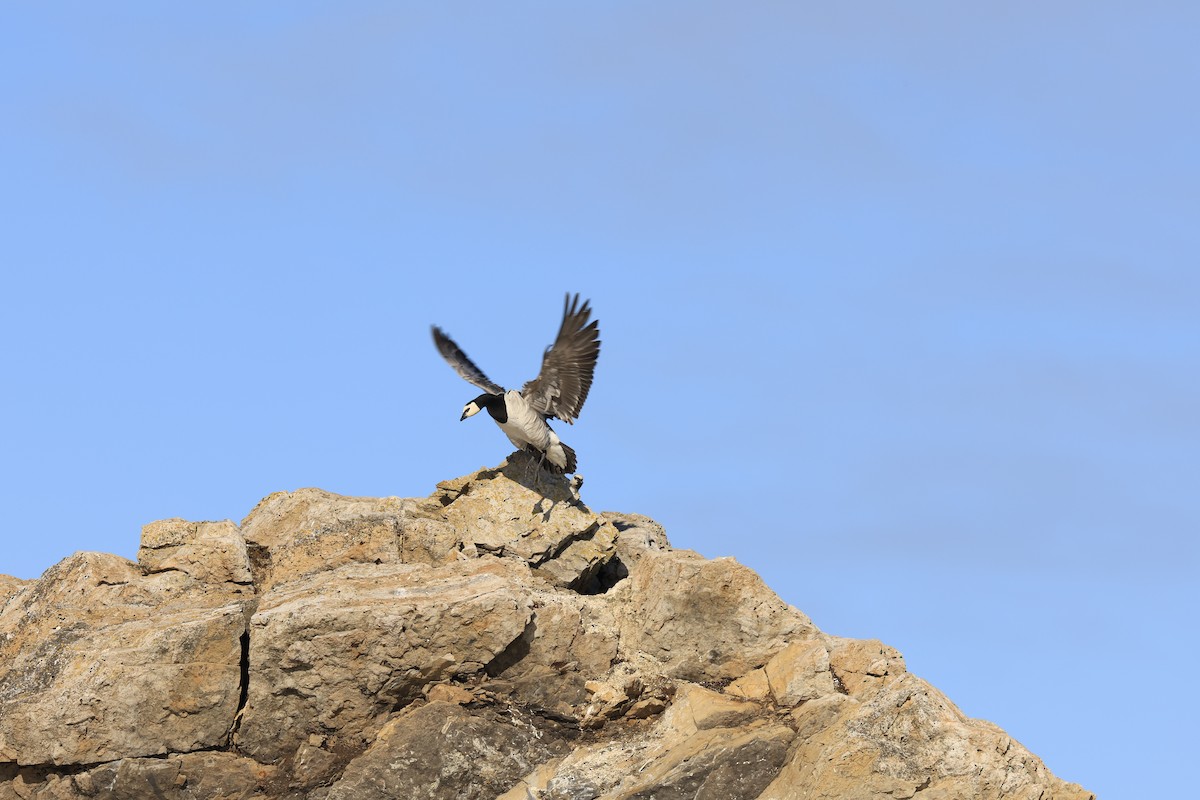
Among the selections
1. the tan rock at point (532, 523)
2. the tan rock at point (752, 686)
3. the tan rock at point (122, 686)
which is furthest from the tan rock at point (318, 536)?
the tan rock at point (752, 686)

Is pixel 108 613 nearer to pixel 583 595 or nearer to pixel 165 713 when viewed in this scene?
pixel 165 713

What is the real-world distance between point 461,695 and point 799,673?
4.27 m

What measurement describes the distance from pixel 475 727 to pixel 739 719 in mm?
3233

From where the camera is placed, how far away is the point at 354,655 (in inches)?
734

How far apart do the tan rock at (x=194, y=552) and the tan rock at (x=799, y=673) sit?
738 centimetres

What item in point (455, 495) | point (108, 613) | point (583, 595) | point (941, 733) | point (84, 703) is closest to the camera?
point (941, 733)

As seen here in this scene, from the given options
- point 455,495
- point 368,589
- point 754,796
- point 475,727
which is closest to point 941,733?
point 754,796

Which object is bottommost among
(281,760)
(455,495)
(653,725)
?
(281,760)

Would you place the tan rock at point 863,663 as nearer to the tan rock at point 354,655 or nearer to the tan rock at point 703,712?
the tan rock at point 703,712

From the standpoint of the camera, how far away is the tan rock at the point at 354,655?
18.6 metres

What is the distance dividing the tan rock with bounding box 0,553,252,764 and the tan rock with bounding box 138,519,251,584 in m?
1.30

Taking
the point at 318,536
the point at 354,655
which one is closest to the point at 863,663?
the point at 354,655

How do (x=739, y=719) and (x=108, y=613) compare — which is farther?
(x=108, y=613)

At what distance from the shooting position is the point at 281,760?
61.3 feet
